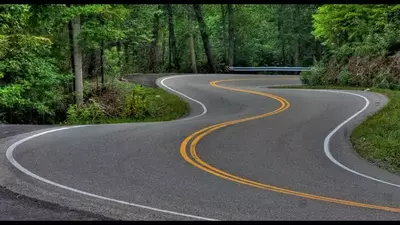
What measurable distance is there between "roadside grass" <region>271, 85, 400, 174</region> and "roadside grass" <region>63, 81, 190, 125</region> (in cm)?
935

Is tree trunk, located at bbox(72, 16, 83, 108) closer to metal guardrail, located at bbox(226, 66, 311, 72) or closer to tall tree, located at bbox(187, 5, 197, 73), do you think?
tall tree, located at bbox(187, 5, 197, 73)

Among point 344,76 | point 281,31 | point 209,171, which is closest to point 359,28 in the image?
point 344,76

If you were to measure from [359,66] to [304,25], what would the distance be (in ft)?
67.7

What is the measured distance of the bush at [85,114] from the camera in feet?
71.6

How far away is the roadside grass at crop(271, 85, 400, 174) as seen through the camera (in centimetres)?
1228

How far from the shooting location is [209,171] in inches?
387

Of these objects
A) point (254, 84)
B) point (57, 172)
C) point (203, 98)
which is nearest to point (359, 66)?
point (254, 84)

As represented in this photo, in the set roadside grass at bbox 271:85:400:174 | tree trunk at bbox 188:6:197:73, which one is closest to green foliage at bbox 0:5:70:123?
roadside grass at bbox 271:85:400:174

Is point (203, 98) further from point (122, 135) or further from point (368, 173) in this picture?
point (368, 173)

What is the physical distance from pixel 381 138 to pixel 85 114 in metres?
13.6

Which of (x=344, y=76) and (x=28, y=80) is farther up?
(x=28, y=80)

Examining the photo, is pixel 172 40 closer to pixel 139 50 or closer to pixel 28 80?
pixel 139 50

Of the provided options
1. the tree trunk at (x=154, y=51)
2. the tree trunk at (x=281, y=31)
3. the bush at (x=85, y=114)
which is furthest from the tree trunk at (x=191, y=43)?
the bush at (x=85, y=114)

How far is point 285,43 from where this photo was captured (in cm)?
4962
